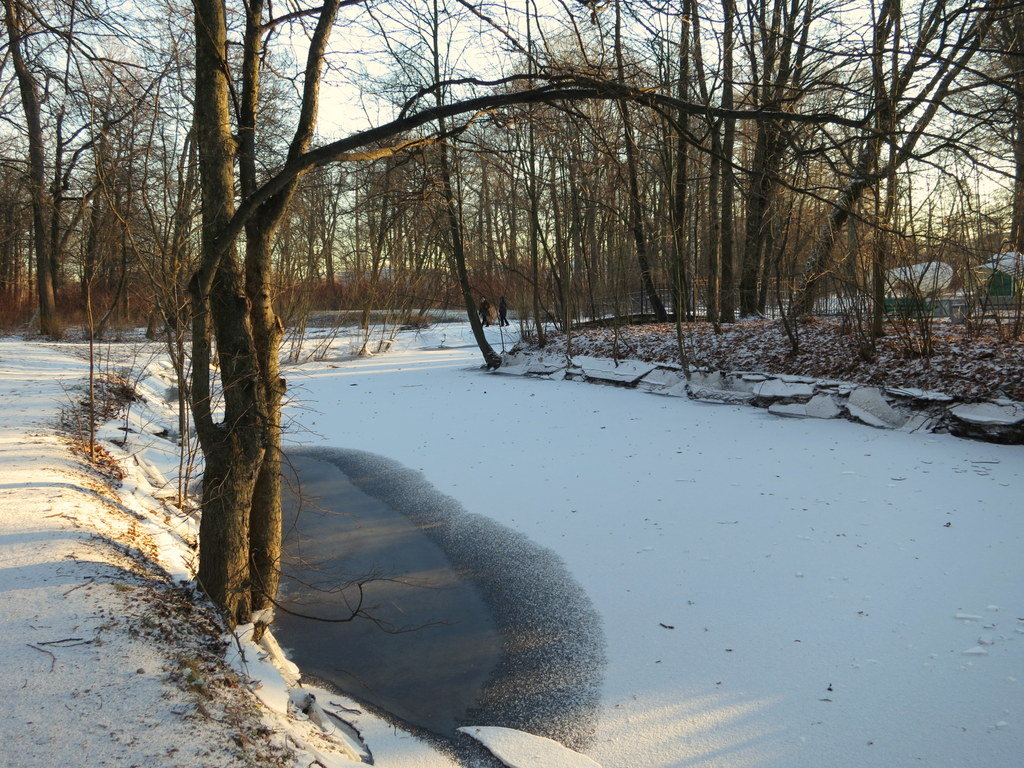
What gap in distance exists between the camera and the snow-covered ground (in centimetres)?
228

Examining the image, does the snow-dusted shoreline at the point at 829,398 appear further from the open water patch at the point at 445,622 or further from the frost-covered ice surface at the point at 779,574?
the open water patch at the point at 445,622

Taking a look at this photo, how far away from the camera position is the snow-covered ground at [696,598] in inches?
89.8

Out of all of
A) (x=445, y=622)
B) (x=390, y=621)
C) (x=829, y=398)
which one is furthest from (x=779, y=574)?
(x=829, y=398)

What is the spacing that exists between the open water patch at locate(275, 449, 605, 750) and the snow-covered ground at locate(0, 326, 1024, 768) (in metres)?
0.15

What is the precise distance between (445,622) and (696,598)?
1.40 meters

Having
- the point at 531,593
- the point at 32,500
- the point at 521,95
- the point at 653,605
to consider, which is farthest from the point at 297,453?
the point at 521,95

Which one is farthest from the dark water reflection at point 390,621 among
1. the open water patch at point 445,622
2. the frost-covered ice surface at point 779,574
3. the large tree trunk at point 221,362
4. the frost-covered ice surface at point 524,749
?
the frost-covered ice surface at point 779,574

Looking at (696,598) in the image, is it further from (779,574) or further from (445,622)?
(445,622)

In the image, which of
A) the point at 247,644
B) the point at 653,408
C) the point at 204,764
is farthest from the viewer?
the point at 653,408

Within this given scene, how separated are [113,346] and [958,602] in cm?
1630

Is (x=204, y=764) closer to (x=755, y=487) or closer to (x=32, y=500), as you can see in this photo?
(x=32, y=500)

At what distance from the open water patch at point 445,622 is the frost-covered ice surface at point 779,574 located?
0.18 m

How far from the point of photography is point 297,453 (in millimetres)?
7785

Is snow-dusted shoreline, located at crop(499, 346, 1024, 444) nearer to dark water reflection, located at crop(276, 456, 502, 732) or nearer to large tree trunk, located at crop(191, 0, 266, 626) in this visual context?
dark water reflection, located at crop(276, 456, 502, 732)
